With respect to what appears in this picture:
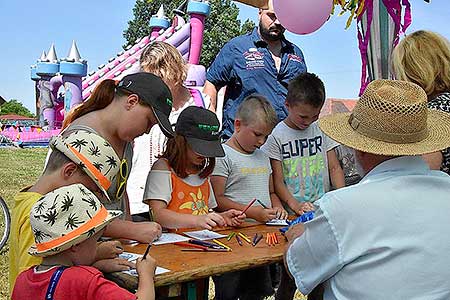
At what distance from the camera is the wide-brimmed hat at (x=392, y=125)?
1609mm

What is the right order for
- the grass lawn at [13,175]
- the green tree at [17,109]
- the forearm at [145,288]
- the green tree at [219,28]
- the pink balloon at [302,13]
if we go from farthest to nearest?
the green tree at [17,109], the green tree at [219,28], the grass lawn at [13,175], the pink balloon at [302,13], the forearm at [145,288]

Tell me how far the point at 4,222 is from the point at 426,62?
4.16 metres

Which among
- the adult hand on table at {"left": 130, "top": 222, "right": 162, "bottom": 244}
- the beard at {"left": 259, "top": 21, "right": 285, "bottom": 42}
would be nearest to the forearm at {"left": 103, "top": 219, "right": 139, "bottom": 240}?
the adult hand on table at {"left": 130, "top": 222, "right": 162, "bottom": 244}

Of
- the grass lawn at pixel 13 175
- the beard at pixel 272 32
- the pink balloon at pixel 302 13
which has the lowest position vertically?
the grass lawn at pixel 13 175

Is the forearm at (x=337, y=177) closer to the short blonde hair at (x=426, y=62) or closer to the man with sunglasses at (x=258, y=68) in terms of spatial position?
the man with sunglasses at (x=258, y=68)

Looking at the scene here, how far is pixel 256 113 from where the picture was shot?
2.90 metres

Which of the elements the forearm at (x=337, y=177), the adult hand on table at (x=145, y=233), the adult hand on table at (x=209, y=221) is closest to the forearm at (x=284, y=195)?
the forearm at (x=337, y=177)

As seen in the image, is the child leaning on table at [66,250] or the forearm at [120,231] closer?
the child leaning on table at [66,250]

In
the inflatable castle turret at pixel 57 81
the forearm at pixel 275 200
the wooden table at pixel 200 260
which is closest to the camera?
the wooden table at pixel 200 260

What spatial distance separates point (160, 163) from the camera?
2.61m

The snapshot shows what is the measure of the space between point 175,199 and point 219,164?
416mm

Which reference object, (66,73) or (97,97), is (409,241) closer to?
(97,97)

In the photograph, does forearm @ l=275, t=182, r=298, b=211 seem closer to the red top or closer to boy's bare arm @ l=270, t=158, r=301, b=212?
boy's bare arm @ l=270, t=158, r=301, b=212

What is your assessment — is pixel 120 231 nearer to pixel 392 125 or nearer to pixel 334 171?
pixel 392 125
